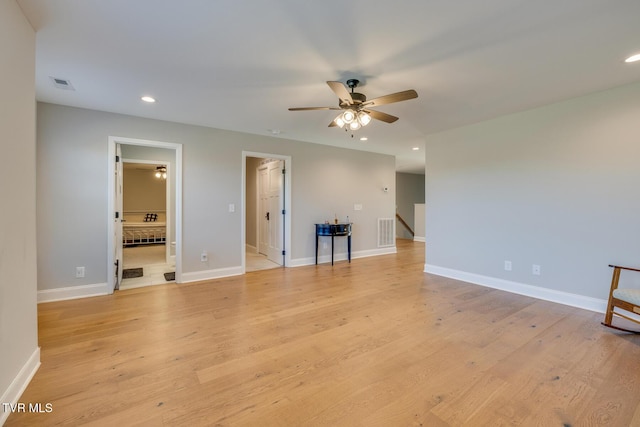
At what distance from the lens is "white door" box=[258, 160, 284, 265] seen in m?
5.42

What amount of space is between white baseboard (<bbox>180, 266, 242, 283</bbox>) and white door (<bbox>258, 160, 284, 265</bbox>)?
1.05 meters

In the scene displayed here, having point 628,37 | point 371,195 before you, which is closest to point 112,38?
point 628,37

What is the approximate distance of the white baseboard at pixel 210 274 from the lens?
423 cm

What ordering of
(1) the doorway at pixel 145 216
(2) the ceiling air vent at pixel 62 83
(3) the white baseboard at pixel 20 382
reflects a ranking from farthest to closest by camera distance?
1. (1) the doorway at pixel 145 216
2. (2) the ceiling air vent at pixel 62 83
3. (3) the white baseboard at pixel 20 382

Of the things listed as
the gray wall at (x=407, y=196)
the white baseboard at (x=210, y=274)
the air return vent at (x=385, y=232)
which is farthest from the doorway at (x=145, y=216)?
the gray wall at (x=407, y=196)

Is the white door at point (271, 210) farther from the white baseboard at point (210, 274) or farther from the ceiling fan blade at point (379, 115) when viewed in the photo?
the ceiling fan blade at point (379, 115)

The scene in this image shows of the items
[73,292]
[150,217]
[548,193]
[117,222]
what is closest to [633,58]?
[548,193]

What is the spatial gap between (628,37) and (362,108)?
6.67 ft

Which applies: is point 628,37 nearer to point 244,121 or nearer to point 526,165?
point 526,165

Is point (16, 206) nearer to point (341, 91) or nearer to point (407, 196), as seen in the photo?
point (341, 91)

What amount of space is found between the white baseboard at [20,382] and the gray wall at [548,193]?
494cm

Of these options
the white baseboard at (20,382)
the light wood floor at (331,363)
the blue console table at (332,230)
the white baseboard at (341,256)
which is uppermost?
the blue console table at (332,230)

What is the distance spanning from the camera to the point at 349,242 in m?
5.71

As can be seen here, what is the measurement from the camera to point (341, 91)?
2.38m
